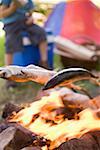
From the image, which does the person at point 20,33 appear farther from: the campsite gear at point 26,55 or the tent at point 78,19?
the tent at point 78,19

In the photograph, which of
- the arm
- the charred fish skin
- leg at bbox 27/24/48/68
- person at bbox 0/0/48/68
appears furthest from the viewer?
leg at bbox 27/24/48/68

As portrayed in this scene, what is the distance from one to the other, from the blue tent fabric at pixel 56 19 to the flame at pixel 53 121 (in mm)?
2213

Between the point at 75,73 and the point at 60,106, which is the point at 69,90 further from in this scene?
the point at 75,73

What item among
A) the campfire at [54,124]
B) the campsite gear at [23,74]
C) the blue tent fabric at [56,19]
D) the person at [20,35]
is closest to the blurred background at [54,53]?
the blue tent fabric at [56,19]

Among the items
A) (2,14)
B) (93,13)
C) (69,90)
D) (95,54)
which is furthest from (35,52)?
(69,90)

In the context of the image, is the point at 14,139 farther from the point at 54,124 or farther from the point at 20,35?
the point at 20,35

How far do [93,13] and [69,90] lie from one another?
2.15 m

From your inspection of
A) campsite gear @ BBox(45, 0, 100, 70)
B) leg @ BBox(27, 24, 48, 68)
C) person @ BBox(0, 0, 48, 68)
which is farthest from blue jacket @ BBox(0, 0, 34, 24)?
campsite gear @ BBox(45, 0, 100, 70)

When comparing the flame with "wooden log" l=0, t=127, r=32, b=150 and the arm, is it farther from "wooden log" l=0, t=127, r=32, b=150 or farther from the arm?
the arm

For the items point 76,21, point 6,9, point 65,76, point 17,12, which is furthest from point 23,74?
point 76,21

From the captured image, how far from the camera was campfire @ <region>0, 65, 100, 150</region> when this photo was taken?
5.36 feet

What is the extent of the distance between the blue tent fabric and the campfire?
2114 mm

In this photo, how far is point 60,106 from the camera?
1958 mm

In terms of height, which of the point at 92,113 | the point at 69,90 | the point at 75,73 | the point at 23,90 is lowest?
the point at 23,90
